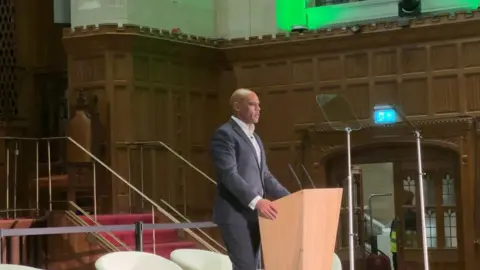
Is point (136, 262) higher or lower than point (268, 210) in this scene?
lower

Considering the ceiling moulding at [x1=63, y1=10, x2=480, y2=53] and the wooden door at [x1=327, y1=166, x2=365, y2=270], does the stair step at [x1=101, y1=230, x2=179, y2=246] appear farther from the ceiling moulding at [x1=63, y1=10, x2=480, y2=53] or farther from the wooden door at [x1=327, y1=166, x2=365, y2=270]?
the ceiling moulding at [x1=63, y1=10, x2=480, y2=53]

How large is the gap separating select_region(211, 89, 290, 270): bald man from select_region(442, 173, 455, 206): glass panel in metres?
6.82

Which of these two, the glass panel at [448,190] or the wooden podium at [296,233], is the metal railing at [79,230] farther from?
the glass panel at [448,190]

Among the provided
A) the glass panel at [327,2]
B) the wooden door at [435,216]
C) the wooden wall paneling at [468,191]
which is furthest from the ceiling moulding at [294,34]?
the wooden door at [435,216]

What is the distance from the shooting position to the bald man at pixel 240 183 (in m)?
3.61

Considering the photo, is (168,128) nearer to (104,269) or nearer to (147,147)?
(147,147)

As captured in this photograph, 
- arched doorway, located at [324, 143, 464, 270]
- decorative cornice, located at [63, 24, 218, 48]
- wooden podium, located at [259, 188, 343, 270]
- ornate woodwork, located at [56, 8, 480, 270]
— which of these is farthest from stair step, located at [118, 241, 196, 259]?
wooden podium, located at [259, 188, 343, 270]

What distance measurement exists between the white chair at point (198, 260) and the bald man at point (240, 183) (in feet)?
2.80

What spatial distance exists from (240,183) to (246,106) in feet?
1.37

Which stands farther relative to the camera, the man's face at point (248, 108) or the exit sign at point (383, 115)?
the exit sign at point (383, 115)

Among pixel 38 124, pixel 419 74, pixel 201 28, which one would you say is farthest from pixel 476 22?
pixel 38 124

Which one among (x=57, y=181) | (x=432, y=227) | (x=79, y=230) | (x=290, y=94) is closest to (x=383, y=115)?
(x=290, y=94)

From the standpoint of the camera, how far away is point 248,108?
3.78m

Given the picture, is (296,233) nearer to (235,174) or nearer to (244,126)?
(235,174)
